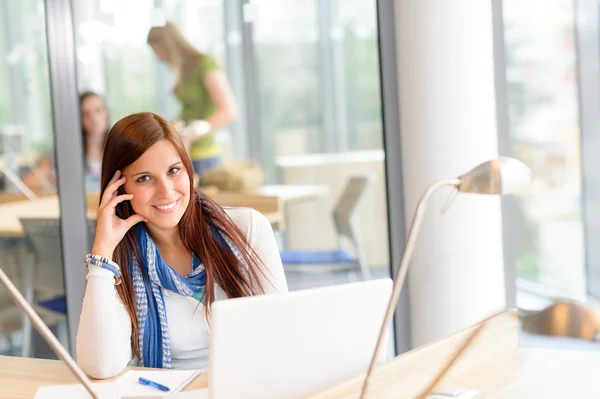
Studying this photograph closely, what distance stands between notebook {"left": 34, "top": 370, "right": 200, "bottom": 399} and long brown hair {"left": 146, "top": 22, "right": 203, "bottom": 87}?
2087mm

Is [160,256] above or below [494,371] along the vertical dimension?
above

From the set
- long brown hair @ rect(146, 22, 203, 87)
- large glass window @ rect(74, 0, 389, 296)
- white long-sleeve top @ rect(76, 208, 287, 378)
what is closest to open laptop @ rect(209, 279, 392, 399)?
white long-sleeve top @ rect(76, 208, 287, 378)

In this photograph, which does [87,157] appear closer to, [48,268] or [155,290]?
[48,268]

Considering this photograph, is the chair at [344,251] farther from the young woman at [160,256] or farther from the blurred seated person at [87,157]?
the young woman at [160,256]

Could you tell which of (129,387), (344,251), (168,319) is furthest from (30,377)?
(344,251)

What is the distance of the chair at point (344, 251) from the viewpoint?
11.8 feet

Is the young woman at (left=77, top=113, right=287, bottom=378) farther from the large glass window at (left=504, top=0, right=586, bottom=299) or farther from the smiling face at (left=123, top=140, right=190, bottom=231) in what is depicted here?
the large glass window at (left=504, top=0, right=586, bottom=299)

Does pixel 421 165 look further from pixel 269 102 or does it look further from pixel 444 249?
pixel 269 102

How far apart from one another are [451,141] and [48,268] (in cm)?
165

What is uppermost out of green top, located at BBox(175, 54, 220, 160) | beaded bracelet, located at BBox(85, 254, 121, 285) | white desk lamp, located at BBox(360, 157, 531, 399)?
green top, located at BBox(175, 54, 220, 160)

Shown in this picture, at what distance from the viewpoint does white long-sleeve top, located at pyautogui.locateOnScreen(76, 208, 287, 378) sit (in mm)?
1932

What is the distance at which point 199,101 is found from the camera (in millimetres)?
3758

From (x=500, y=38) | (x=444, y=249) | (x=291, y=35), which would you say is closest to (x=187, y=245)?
(x=444, y=249)

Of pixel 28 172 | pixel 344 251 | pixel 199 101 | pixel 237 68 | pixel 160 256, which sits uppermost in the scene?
pixel 237 68
